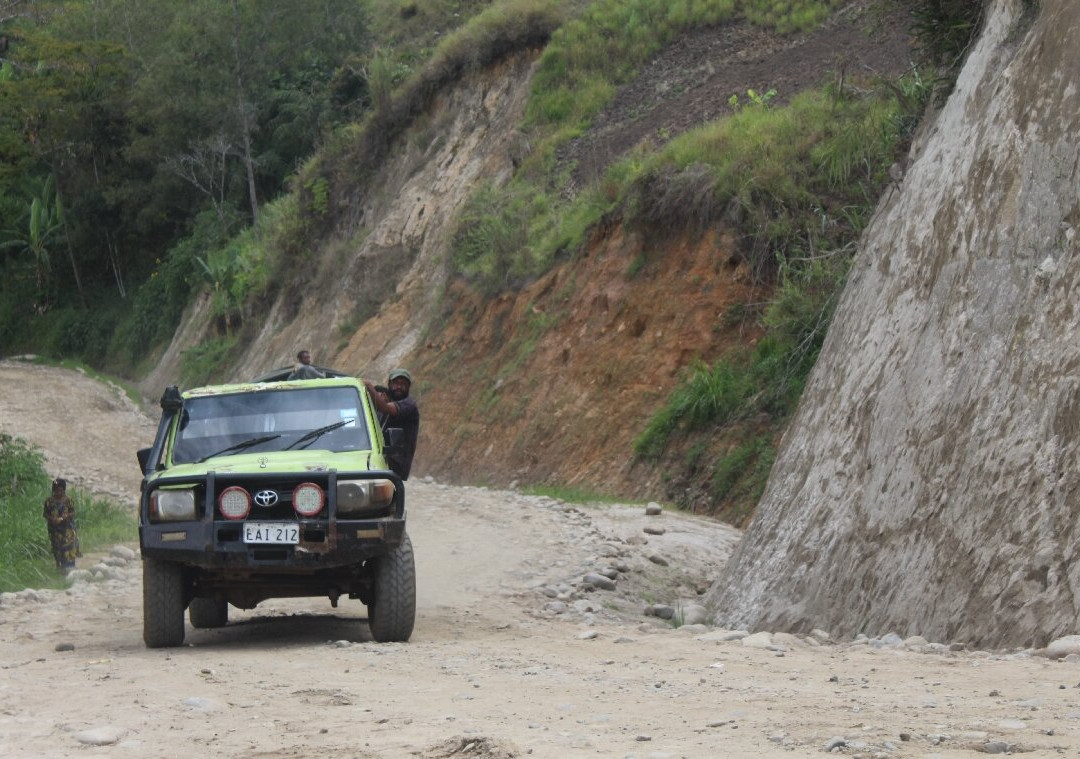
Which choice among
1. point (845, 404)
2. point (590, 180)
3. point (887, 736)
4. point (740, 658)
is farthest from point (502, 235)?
point (887, 736)

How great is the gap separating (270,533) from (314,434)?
4.13 ft

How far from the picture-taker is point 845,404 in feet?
36.6

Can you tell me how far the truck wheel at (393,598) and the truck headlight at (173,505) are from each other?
1298 mm

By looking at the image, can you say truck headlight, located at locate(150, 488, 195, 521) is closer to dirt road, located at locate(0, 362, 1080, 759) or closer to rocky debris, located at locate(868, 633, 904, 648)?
dirt road, located at locate(0, 362, 1080, 759)

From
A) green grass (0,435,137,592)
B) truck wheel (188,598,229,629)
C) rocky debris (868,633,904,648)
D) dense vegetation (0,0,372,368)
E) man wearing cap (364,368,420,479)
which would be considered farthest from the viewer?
dense vegetation (0,0,372,368)

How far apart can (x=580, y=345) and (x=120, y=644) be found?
1399cm

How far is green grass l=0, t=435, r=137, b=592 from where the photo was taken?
13.8 metres

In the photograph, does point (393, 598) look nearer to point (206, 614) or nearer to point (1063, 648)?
point (206, 614)

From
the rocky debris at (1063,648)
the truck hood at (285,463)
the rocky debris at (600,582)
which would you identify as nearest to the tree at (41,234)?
the rocky debris at (600,582)

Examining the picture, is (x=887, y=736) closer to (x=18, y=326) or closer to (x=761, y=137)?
(x=761, y=137)

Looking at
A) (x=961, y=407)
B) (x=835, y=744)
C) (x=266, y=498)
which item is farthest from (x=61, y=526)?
(x=835, y=744)

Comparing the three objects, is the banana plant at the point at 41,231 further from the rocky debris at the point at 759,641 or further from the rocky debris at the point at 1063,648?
the rocky debris at the point at 1063,648

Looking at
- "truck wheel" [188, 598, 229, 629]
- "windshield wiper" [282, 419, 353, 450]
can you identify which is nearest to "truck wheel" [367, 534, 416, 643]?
"windshield wiper" [282, 419, 353, 450]

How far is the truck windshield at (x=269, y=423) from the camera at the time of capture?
10.1m
